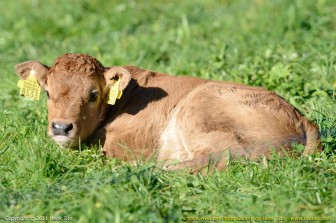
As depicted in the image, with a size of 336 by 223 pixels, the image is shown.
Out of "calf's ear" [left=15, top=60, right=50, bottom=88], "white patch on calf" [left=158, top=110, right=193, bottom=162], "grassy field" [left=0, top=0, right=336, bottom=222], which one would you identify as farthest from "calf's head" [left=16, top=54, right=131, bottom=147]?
"white patch on calf" [left=158, top=110, right=193, bottom=162]

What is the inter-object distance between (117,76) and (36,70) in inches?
33.7

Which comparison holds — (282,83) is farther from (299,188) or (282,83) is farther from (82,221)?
(82,221)

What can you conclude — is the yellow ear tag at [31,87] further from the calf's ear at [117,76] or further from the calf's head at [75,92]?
the calf's ear at [117,76]

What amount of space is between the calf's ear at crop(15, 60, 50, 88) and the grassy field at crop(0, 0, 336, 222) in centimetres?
55

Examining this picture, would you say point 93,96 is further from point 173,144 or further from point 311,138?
point 311,138

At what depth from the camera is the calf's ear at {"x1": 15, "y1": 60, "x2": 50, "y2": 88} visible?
7469mm

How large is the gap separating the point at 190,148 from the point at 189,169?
431 mm

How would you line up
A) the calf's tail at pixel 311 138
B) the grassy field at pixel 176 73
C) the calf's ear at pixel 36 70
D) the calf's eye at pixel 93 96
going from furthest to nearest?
the calf's ear at pixel 36 70 → the calf's eye at pixel 93 96 → the calf's tail at pixel 311 138 → the grassy field at pixel 176 73

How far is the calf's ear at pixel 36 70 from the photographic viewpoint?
7469mm

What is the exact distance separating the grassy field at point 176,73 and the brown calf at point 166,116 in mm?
247

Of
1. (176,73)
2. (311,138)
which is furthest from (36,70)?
(311,138)

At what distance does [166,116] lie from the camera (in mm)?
7613

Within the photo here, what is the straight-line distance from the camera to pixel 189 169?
688 cm

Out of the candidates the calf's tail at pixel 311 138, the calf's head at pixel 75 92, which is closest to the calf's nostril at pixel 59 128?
the calf's head at pixel 75 92
